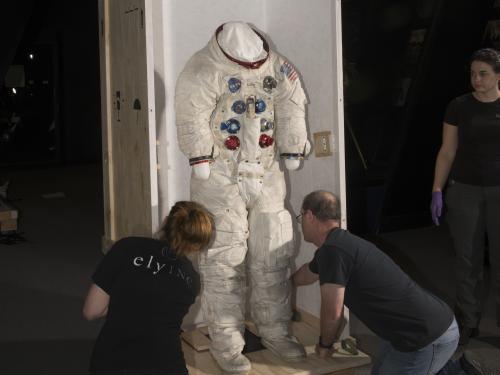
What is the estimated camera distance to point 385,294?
2.78 meters

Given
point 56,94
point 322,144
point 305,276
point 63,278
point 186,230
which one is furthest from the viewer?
point 56,94

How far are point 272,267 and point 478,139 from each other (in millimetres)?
1265

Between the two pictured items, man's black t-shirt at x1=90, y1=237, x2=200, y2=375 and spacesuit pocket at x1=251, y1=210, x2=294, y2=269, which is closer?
man's black t-shirt at x1=90, y1=237, x2=200, y2=375

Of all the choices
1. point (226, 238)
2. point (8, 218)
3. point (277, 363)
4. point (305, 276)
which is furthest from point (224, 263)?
point (8, 218)

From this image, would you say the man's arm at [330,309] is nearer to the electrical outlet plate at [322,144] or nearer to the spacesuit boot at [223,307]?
the spacesuit boot at [223,307]

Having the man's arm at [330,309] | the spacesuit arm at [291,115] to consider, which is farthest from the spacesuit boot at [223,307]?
the spacesuit arm at [291,115]

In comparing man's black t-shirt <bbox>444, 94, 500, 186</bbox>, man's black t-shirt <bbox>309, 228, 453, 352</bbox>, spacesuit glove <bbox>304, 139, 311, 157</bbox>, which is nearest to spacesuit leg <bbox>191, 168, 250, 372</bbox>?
spacesuit glove <bbox>304, 139, 311, 157</bbox>

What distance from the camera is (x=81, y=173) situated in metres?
11.0

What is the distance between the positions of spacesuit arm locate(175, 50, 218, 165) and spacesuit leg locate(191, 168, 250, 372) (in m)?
0.18

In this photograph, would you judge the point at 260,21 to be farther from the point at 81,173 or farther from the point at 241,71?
the point at 81,173

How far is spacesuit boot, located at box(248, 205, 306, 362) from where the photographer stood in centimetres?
357

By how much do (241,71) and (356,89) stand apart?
11.1 ft

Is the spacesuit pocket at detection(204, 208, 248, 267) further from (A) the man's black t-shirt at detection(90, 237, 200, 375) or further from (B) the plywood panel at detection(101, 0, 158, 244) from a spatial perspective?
(A) the man's black t-shirt at detection(90, 237, 200, 375)

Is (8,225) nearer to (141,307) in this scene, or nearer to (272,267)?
(272,267)
